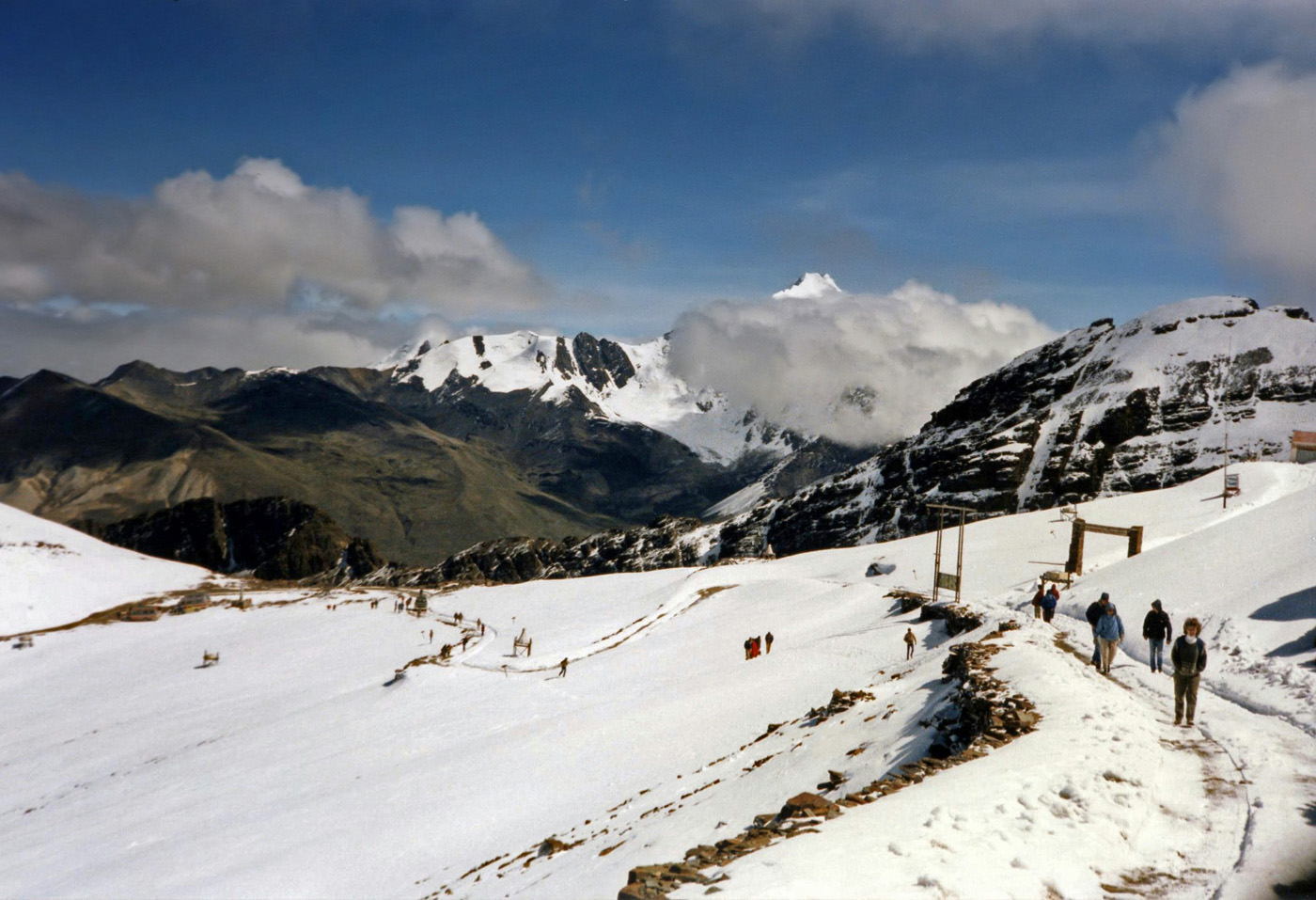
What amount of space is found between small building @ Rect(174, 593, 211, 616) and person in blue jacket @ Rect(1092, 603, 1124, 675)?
83575 millimetres

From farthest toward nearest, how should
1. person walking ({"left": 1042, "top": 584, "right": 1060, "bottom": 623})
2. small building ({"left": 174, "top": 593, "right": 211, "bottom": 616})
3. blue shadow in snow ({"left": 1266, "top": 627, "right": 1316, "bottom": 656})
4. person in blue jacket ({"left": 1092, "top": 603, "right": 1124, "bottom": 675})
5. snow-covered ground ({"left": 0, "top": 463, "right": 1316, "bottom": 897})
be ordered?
small building ({"left": 174, "top": 593, "right": 211, "bottom": 616}) < person walking ({"left": 1042, "top": 584, "right": 1060, "bottom": 623}) < person in blue jacket ({"left": 1092, "top": 603, "right": 1124, "bottom": 675}) < blue shadow in snow ({"left": 1266, "top": 627, "right": 1316, "bottom": 656}) < snow-covered ground ({"left": 0, "top": 463, "right": 1316, "bottom": 897})

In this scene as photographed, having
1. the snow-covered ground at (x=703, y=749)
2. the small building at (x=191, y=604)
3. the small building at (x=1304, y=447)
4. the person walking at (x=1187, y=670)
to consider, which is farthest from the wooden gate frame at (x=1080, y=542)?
the small building at (x=191, y=604)

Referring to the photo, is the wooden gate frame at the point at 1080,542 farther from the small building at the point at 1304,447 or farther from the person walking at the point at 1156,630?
the small building at the point at 1304,447

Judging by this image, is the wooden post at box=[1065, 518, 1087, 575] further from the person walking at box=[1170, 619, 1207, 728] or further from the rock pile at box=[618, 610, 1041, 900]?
the person walking at box=[1170, 619, 1207, 728]

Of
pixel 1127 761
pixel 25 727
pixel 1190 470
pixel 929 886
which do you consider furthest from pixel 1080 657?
pixel 1190 470

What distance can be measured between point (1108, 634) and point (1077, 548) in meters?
24.7

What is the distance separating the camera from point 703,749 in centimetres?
2572

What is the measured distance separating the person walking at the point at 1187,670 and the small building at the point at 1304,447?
7846 cm

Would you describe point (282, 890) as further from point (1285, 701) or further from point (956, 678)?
point (1285, 701)

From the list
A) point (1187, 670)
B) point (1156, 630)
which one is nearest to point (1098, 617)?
point (1156, 630)

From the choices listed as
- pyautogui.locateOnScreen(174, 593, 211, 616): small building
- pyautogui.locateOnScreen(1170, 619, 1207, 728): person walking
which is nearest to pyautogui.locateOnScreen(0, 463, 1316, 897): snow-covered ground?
pyautogui.locateOnScreen(1170, 619, 1207, 728): person walking

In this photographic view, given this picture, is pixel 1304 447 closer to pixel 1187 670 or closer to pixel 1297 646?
pixel 1297 646

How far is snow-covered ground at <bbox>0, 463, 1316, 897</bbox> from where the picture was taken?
11.0m

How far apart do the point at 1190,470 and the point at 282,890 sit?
136108mm
